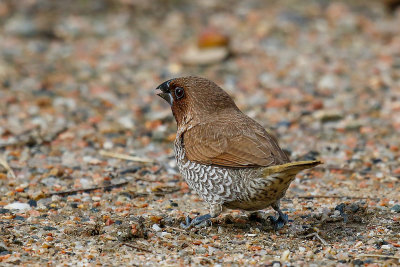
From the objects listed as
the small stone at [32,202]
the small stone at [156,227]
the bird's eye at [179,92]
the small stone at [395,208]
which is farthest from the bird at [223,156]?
the small stone at [32,202]

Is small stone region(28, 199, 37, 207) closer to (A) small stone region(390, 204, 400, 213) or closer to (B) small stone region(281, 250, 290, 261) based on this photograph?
(B) small stone region(281, 250, 290, 261)

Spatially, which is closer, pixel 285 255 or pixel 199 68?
pixel 285 255

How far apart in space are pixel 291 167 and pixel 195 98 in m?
1.33

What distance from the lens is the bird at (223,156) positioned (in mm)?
4676

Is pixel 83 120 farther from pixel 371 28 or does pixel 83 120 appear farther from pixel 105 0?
pixel 371 28

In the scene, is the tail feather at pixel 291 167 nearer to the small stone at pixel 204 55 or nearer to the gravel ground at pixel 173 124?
the gravel ground at pixel 173 124

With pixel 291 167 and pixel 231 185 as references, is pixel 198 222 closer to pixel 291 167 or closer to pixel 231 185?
pixel 231 185

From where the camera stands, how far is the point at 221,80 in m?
9.49

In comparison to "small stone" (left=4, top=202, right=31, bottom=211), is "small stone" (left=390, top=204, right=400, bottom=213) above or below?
below

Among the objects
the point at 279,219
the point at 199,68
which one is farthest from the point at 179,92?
the point at 199,68

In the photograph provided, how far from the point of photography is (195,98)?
17.8 ft

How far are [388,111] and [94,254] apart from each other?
5169 mm

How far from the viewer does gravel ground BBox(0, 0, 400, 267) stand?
4.66 meters

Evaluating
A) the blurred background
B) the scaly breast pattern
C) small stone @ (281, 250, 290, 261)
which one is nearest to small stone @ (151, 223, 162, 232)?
the scaly breast pattern
